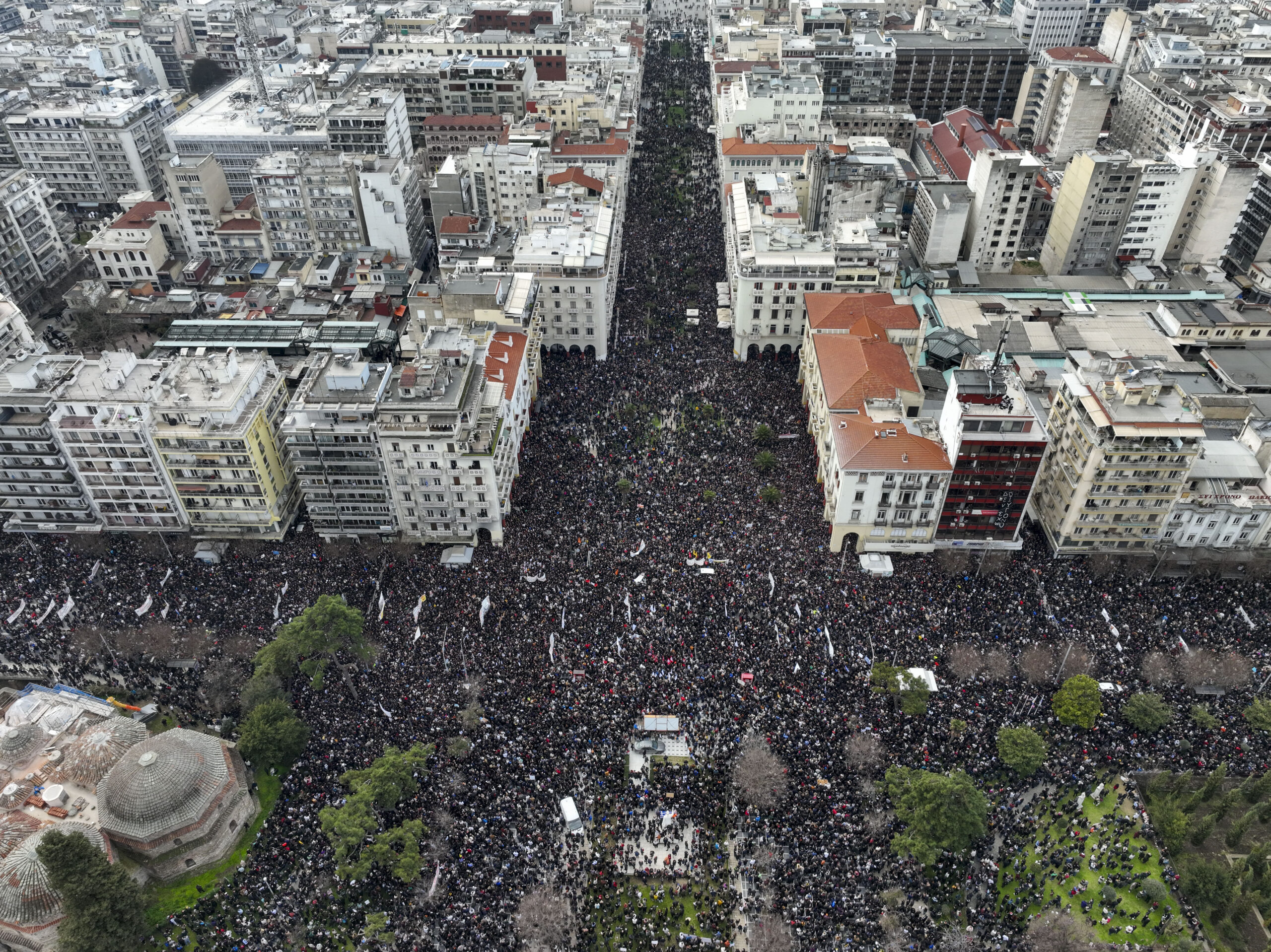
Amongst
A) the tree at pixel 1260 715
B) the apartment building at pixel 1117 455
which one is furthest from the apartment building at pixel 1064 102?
the tree at pixel 1260 715

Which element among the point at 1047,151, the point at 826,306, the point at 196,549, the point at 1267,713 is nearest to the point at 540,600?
the point at 196,549

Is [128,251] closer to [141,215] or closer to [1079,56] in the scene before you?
[141,215]

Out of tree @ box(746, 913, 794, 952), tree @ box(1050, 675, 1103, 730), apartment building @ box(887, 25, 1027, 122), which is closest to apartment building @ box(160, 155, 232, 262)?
tree @ box(746, 913, 794, 952)

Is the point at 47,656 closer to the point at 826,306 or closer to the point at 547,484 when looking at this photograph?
the point at 547,484

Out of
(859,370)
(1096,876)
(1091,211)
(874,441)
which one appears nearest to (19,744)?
(874,441)

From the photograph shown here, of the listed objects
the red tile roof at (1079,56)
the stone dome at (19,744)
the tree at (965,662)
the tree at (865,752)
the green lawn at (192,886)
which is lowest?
the green lawn at (192,886)

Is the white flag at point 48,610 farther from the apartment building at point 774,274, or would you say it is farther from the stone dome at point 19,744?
the apartment building at point 774,274
